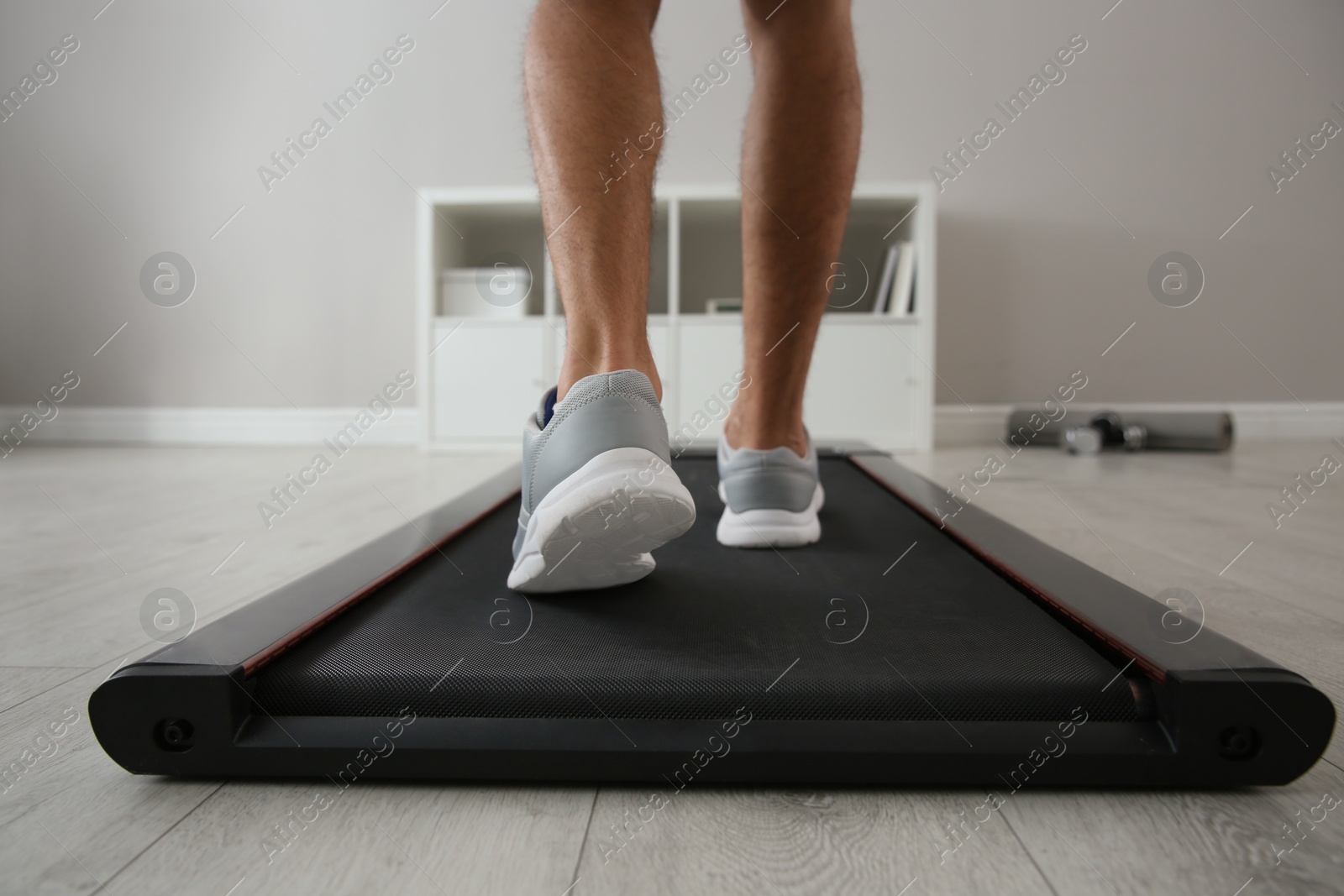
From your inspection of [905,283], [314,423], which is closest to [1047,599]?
[905,283]

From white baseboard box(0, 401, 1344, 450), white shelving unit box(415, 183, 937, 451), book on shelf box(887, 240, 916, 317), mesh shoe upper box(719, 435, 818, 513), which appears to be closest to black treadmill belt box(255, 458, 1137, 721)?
mesh shoe upper box(719, 435, 818, 513)

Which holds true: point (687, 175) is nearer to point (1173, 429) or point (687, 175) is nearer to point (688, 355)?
point (688, 355)

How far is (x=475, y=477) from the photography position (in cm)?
211

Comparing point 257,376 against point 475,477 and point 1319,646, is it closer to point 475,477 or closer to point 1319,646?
point 475,477

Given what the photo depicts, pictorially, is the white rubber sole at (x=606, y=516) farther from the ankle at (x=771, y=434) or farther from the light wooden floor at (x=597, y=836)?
the ankle at (x=771, y=434)

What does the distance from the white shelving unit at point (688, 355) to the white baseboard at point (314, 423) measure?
15.8 inches

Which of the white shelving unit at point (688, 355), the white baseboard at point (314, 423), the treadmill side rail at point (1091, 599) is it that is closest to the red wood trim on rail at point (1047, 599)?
the treadmill side rail at point (1091, 599)

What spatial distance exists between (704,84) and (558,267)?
106 inches

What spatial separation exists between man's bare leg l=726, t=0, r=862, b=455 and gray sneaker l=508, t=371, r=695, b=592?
301 millimetres

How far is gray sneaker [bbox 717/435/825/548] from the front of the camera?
927 mm

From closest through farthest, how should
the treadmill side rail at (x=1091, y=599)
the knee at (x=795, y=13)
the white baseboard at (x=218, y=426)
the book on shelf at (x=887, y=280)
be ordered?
the treadmill side rail at (x=1091, y=599)
the knee at (x=795, y=13)
the book on shelf at (x=887, y=280)
the white baseboard at (x=218, y=426)

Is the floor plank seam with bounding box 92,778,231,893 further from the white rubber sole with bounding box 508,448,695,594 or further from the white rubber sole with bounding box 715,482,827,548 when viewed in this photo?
the white rubber sole with bounding box 715,482,827,548

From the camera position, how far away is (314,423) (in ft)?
10.5

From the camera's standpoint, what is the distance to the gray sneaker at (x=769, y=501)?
3.04 feet
